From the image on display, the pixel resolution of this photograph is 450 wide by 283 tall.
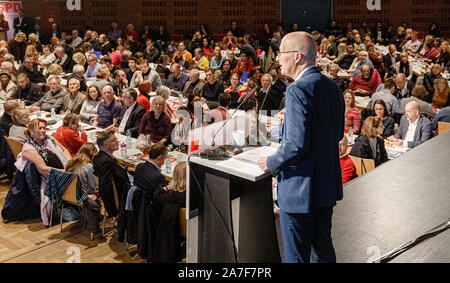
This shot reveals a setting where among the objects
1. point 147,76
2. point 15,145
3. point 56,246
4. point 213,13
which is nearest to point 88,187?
point 56,246

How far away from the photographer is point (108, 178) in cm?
500

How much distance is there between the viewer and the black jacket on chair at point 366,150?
549 cm

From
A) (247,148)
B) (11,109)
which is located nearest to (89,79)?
(11,109)

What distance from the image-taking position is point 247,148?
3.02 m

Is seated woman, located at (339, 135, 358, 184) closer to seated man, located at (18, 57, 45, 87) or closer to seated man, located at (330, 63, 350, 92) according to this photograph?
seated man, located at (330, 63, 350, 92)

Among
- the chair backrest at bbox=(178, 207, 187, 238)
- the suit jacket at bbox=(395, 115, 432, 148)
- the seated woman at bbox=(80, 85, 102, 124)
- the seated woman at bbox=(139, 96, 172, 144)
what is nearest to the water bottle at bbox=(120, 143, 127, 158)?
the seated woman at bbox=(139, 96, 172, 144)

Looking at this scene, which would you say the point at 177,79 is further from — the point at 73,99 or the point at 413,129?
the point at 413,129

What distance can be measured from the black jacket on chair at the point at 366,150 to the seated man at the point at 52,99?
4.62 metres

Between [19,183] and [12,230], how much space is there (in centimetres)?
51

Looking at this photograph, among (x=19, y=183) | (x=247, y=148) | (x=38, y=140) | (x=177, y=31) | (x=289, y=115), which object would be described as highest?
(x=177, y=31)

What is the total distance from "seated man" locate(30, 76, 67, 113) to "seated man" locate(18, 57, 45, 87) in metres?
1.18

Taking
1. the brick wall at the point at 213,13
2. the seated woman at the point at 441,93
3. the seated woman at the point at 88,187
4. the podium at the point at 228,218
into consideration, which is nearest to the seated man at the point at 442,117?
the seated woman at the point at 441,93

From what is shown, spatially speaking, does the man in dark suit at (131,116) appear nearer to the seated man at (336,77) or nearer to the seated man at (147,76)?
the seated man at (147,76)
